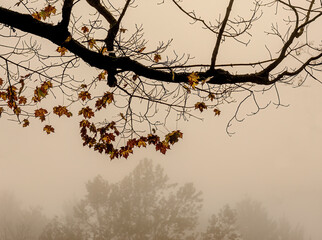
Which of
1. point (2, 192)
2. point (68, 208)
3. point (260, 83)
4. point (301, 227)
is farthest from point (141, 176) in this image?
point (2, 192)

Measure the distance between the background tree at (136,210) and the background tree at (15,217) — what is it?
1792cm

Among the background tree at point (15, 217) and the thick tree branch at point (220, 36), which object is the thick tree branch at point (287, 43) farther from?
the background tree at point (15, 217)

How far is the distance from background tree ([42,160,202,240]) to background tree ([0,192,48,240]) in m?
17.9

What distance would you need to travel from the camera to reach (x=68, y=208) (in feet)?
152

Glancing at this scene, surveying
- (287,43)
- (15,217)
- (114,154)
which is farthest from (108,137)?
(15,217)

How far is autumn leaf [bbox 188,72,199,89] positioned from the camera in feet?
11.5

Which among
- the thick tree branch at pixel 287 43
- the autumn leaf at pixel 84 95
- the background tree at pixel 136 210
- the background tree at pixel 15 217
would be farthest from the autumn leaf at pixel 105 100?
the background tree at pixel 15 217

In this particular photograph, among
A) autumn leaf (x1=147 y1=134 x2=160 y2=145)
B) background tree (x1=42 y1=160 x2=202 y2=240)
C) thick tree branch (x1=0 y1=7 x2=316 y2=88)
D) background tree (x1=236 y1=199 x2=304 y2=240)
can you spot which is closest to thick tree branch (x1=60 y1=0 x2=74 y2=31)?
thick tree branch (x1=0 y1=7 x2=316 y2=88)

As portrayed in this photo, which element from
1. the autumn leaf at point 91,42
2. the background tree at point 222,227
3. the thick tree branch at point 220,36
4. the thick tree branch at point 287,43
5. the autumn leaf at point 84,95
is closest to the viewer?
the thick tree branch at point 220,36

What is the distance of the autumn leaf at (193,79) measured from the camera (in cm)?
350

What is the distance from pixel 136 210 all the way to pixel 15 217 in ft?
120

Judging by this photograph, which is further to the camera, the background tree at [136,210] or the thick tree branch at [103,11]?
the background tree at [136,210]

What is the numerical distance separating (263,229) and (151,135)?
41308mm

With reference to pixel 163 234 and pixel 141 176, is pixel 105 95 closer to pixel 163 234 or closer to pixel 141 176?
pixel 163 234
